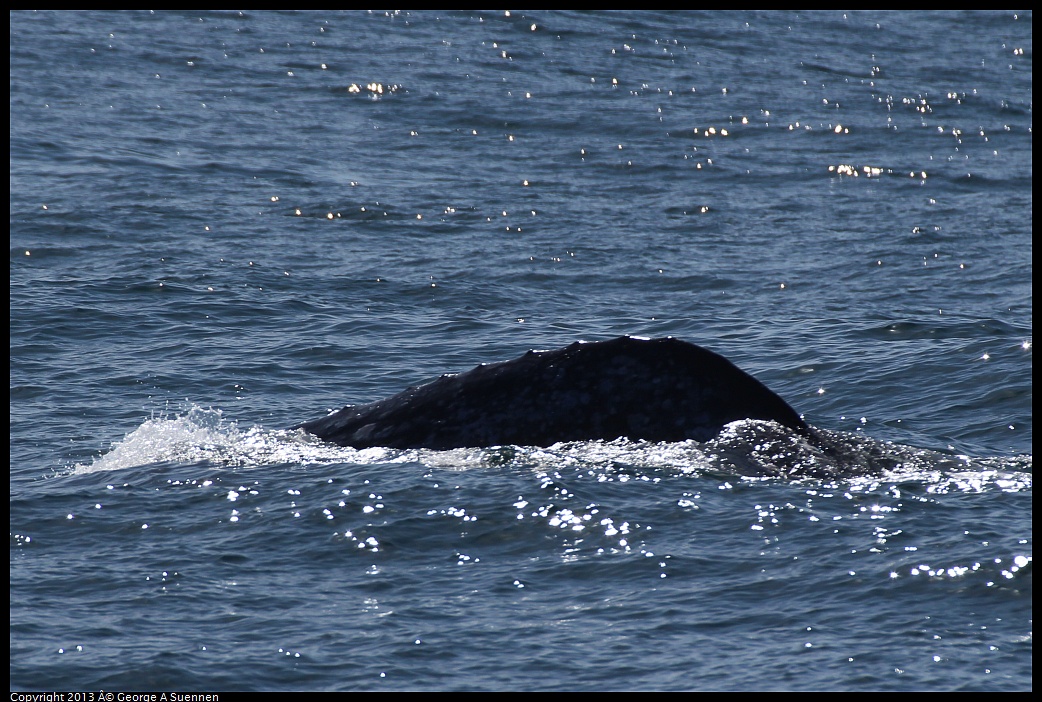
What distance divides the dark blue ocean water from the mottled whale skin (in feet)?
1.01

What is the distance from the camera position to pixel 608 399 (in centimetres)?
1145

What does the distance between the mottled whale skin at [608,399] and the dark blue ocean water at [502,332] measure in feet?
1.01

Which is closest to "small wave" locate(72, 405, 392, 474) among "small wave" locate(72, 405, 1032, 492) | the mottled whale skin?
"small wave" locate(72, 405, 1032, 492)

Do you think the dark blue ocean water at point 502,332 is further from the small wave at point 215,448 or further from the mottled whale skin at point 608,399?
the mottled whale skin at point 608,399

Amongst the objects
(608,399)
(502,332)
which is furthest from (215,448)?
(502,332)

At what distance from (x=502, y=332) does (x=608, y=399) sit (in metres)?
6.10

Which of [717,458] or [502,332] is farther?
[502,332]

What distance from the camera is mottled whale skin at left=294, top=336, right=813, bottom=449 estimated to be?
1135 cm

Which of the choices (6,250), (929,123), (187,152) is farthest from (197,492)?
(929,123)

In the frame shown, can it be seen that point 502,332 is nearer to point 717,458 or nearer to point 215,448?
point 215,448

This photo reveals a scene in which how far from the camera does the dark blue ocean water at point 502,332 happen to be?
813 cm

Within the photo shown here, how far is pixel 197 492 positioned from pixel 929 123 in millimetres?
24678

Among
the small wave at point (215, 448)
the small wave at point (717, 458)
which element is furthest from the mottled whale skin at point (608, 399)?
the small wave at point (215, 448)

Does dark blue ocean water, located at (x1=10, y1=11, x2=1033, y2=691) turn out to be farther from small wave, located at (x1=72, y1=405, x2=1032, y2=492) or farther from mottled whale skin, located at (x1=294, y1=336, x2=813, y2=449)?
mottled whale skin, located at (x1=294, y1=336, x2=813, y2=449)
